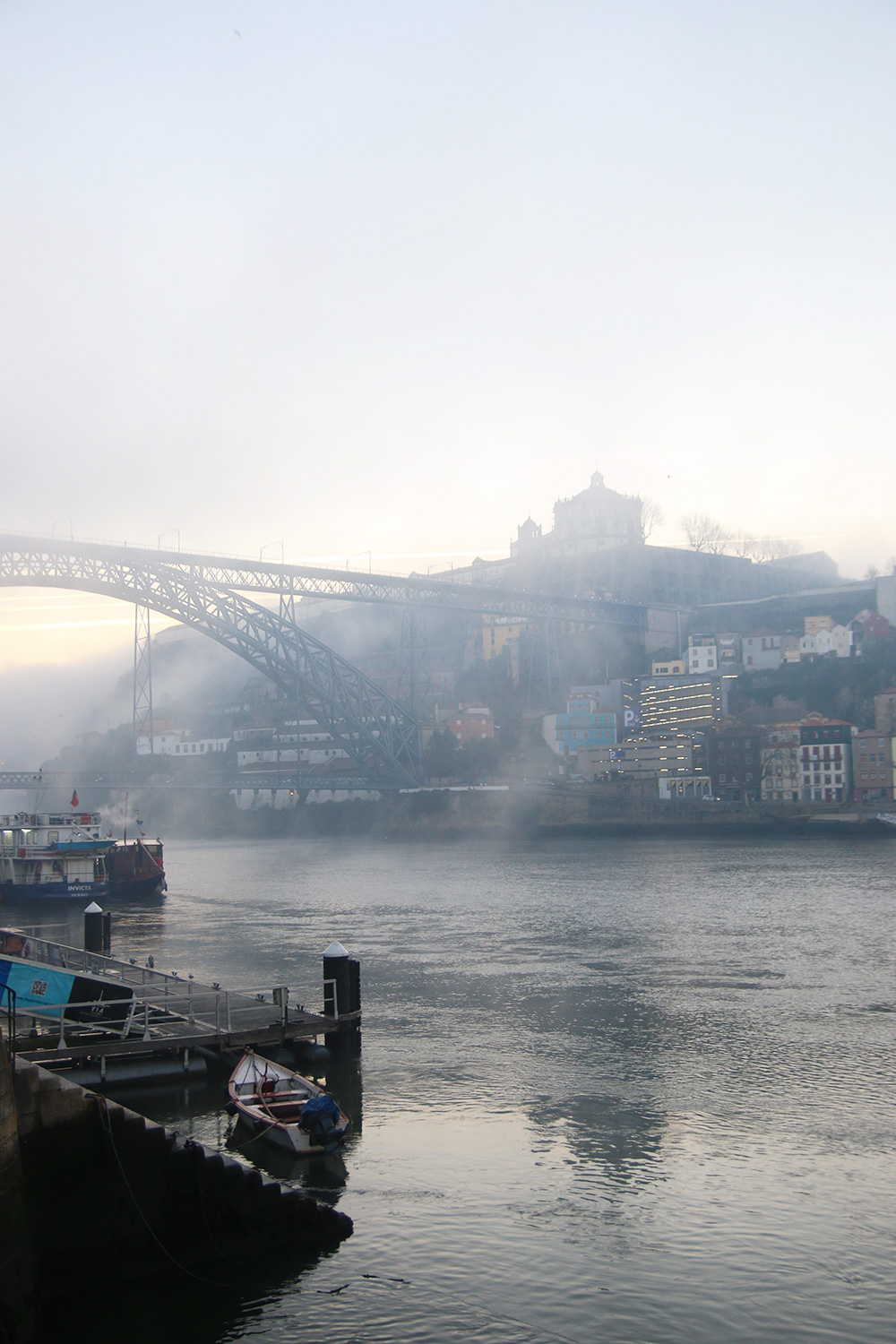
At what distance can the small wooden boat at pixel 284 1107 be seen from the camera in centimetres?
630

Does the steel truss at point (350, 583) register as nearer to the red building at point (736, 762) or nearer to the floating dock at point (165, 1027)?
the red building at point (736, 762)

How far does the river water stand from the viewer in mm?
4707

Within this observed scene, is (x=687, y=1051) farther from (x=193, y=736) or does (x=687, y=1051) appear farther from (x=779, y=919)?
(x=193, y=736)

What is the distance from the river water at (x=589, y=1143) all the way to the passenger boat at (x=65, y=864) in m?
6.11

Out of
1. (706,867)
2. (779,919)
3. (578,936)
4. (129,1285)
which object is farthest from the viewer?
(706,867)

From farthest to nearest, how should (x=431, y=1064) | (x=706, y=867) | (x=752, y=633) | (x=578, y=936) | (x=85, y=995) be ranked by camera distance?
(x=752, y=633) < (x=706, y=867) < (x=578, y=936) < (x=431, y=1064) < (x=85, y=995)

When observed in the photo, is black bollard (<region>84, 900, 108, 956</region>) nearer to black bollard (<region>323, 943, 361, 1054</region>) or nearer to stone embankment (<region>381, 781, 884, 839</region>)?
black bollard (<region>323, 943, 361, 1054</region>)

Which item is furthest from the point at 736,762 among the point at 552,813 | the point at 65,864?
the point at 65,864

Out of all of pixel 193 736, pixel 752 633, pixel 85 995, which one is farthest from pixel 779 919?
pixel 193 736

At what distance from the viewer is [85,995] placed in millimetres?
8039

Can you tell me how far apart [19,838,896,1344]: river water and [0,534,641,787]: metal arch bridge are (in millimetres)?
18285

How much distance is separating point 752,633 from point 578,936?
1446 inches

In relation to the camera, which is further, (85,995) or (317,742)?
(317,742)

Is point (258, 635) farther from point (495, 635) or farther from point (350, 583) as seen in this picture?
point (495, 635)
